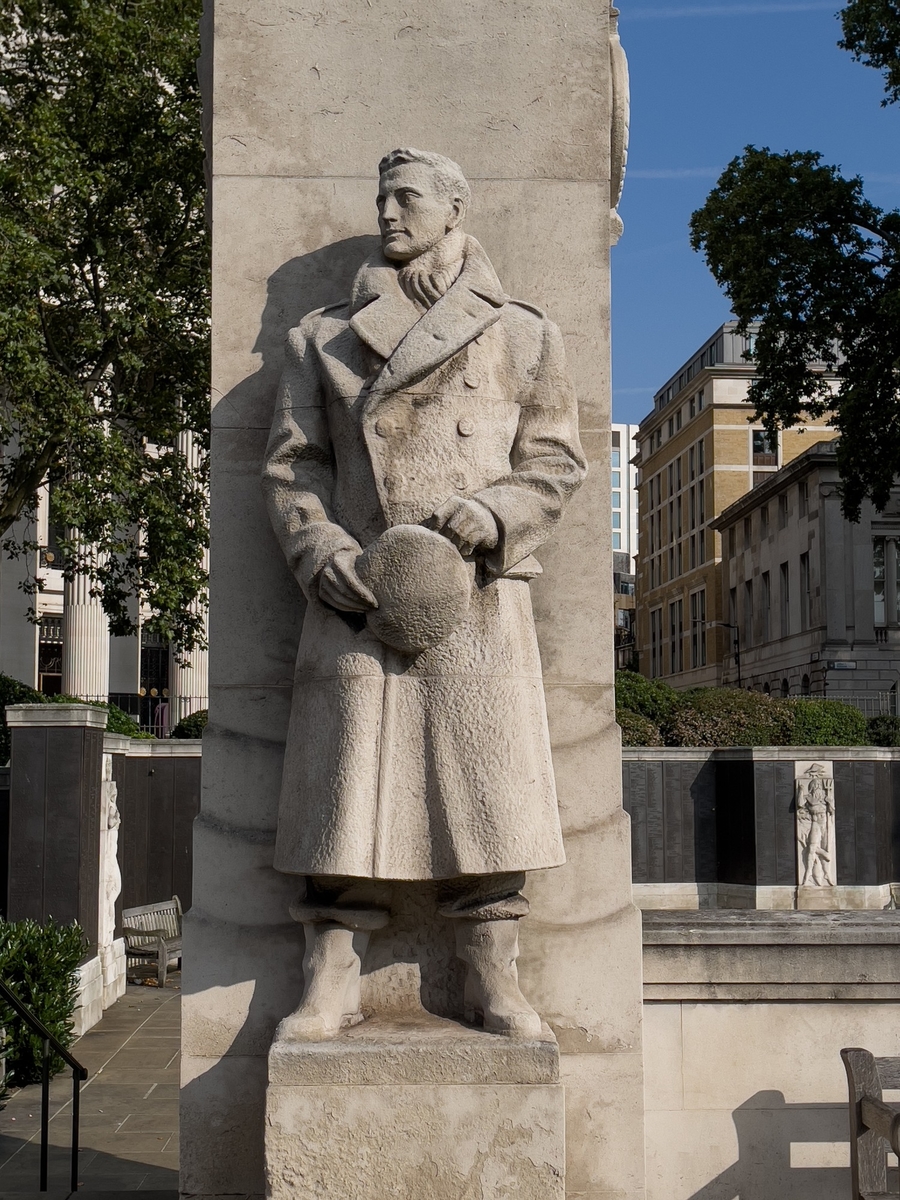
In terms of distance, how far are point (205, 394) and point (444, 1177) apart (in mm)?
19765

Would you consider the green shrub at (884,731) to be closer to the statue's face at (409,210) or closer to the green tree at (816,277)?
the green tree at (816,277)

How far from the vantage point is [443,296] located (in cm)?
467

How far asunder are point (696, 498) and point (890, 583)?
36.9 m

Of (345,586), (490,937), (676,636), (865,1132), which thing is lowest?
(865,1132)

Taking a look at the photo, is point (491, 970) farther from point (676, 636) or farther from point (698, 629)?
point (676, 636)

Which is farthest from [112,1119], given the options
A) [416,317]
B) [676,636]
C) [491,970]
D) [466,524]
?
[676,636]

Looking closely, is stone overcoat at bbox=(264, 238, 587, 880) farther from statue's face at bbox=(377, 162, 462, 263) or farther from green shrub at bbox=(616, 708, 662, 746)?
green shrub at bbox=(616, 708, 662, 746)

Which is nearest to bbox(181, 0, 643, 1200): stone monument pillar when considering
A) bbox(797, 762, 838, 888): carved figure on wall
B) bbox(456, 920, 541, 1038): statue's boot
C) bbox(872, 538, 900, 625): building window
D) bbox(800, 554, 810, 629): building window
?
bbox(456, 920, 541, 1038): statue's boot

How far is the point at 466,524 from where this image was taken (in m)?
4.38

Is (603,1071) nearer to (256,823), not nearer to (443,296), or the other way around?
(256,823)

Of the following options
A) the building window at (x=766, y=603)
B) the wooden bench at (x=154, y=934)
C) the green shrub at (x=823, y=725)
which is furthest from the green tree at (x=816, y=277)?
the building window at (x=766, y=603)

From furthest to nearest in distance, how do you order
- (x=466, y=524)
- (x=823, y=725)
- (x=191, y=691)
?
(x=191, y=691) → (x=823, y=725) → (x=466, y=524)

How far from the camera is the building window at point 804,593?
71188 mm

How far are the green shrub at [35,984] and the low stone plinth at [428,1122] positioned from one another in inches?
279
